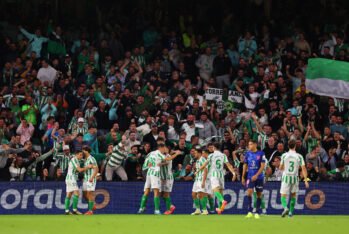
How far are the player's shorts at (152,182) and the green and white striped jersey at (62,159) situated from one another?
2632 millimetres

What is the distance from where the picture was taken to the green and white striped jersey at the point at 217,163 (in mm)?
29828

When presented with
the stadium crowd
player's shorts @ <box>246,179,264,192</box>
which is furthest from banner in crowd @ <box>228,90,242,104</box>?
player's shorts @ <box>246,179,264,192</box>

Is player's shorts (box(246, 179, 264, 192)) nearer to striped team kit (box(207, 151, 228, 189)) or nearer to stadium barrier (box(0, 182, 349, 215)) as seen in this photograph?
striped team kit (box(207, 151, 228, 189))

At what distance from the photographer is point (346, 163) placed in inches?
1270

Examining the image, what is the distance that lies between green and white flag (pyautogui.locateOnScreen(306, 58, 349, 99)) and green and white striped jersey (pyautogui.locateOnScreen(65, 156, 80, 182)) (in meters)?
7.16

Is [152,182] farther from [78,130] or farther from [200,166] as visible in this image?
[78,130]

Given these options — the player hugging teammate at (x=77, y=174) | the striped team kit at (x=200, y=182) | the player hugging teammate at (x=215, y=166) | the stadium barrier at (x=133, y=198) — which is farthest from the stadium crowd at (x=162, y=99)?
the player hugging teammate at (x=215, y=166)

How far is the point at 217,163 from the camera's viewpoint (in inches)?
1177

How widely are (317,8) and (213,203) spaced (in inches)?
449

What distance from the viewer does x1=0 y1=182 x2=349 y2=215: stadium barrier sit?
31531mm

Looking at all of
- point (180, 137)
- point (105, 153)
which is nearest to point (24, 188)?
point (105, 153)
